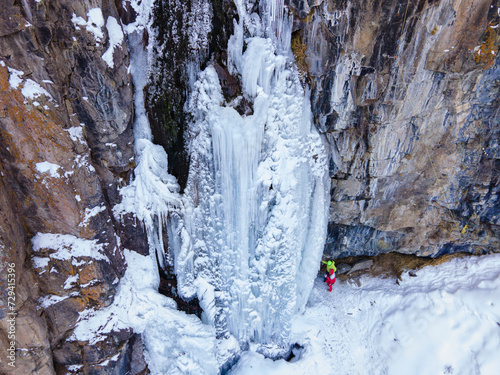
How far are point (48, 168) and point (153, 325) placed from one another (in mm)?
3061

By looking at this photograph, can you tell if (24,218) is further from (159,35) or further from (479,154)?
(479,154)

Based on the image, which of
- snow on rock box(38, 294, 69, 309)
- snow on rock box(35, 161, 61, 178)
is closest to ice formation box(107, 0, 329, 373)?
snow on rock box(38, 294, 69, 309)

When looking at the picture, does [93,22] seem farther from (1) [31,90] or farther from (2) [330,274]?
(2) [330,274]

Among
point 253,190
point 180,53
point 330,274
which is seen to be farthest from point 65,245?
point 330,274

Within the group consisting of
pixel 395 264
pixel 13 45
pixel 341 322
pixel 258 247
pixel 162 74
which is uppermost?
pixel 13 45

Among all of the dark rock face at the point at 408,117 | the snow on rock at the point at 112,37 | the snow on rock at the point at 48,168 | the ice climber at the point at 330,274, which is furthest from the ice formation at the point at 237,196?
the ice climber at the point at 330,274

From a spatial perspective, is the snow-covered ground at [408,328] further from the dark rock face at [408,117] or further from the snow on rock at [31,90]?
the snow on rock at [31,90]

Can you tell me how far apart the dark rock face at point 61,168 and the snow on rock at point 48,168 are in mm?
11

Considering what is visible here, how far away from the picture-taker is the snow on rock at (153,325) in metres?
4.61

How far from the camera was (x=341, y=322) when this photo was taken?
261 inches

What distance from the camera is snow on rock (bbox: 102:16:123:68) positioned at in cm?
390

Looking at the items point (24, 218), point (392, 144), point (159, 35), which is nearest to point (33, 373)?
point (24, 218)

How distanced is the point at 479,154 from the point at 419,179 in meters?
1.17

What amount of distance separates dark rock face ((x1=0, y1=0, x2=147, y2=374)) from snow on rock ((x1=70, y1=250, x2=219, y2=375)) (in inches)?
6.9
